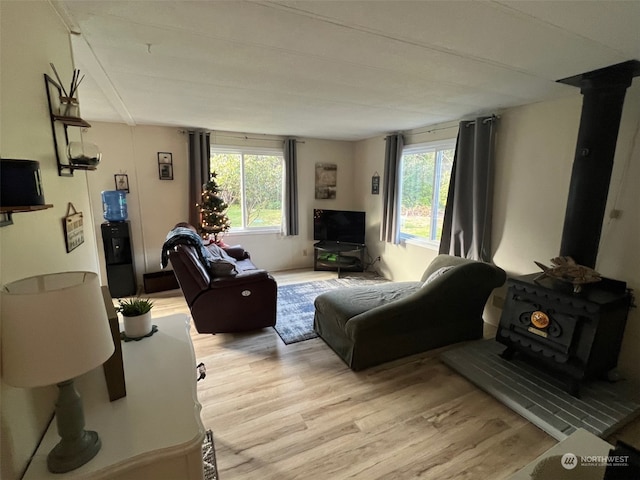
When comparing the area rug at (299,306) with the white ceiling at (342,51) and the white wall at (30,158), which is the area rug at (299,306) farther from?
the white ceiling at (342,51)

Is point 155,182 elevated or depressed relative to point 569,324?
elevated

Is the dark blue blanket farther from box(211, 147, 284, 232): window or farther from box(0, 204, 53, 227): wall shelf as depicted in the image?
box(0, 204, 53, 227): wall shelf

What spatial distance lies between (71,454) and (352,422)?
1.58m

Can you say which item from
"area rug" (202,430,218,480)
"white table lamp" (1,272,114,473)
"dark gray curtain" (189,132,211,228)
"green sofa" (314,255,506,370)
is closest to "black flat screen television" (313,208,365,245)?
"dark gray curtain" (189,132,211,228)

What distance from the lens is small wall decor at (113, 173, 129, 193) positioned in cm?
418

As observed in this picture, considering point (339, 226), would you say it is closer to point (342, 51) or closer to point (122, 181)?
point (122, 181)

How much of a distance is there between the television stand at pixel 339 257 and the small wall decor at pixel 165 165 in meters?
2.54

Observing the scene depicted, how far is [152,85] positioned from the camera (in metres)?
2.45

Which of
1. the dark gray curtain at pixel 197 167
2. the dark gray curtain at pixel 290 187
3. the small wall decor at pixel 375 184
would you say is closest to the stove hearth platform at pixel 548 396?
the small wall decor at pixel 375 184

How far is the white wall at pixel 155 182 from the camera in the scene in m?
4.12

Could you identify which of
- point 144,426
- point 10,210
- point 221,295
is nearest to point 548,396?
point 144,426

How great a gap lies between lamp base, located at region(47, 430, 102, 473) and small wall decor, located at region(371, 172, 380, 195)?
4789 millimetres

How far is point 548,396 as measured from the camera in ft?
7.08

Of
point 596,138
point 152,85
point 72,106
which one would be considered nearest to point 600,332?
point 596,138
